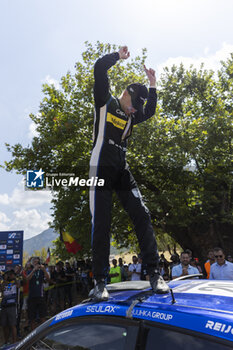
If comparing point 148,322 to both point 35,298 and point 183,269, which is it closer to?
point 183,269

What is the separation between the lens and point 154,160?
16281 millimetres

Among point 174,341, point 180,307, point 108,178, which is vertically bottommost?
point 174,341

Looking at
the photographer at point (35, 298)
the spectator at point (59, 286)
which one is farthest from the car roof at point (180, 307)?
the spectator at point (59, 286)

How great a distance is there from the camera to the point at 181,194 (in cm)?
1597

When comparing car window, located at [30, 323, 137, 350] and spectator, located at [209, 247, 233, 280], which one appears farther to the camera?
spectator, located at [209, 247, 233, 280]

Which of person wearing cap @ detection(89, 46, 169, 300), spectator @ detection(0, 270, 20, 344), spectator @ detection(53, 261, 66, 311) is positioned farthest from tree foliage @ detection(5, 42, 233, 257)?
person wearing cap @ detection(89, 46, 169, 300)

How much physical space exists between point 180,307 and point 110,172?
55.5 inches

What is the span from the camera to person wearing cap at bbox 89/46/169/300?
8.09 ft

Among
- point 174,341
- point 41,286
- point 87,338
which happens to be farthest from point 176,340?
point 41,286

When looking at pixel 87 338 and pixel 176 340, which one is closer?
pixel 176 340

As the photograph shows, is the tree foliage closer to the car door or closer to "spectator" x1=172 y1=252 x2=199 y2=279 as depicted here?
"spectator" x1=172 y1=252 x2=199 y2=279

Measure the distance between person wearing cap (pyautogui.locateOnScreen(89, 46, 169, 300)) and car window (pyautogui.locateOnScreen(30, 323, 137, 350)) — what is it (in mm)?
502

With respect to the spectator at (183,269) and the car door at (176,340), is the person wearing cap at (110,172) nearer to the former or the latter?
the car door at (176,340)

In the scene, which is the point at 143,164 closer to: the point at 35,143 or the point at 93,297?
the point at 35,143
